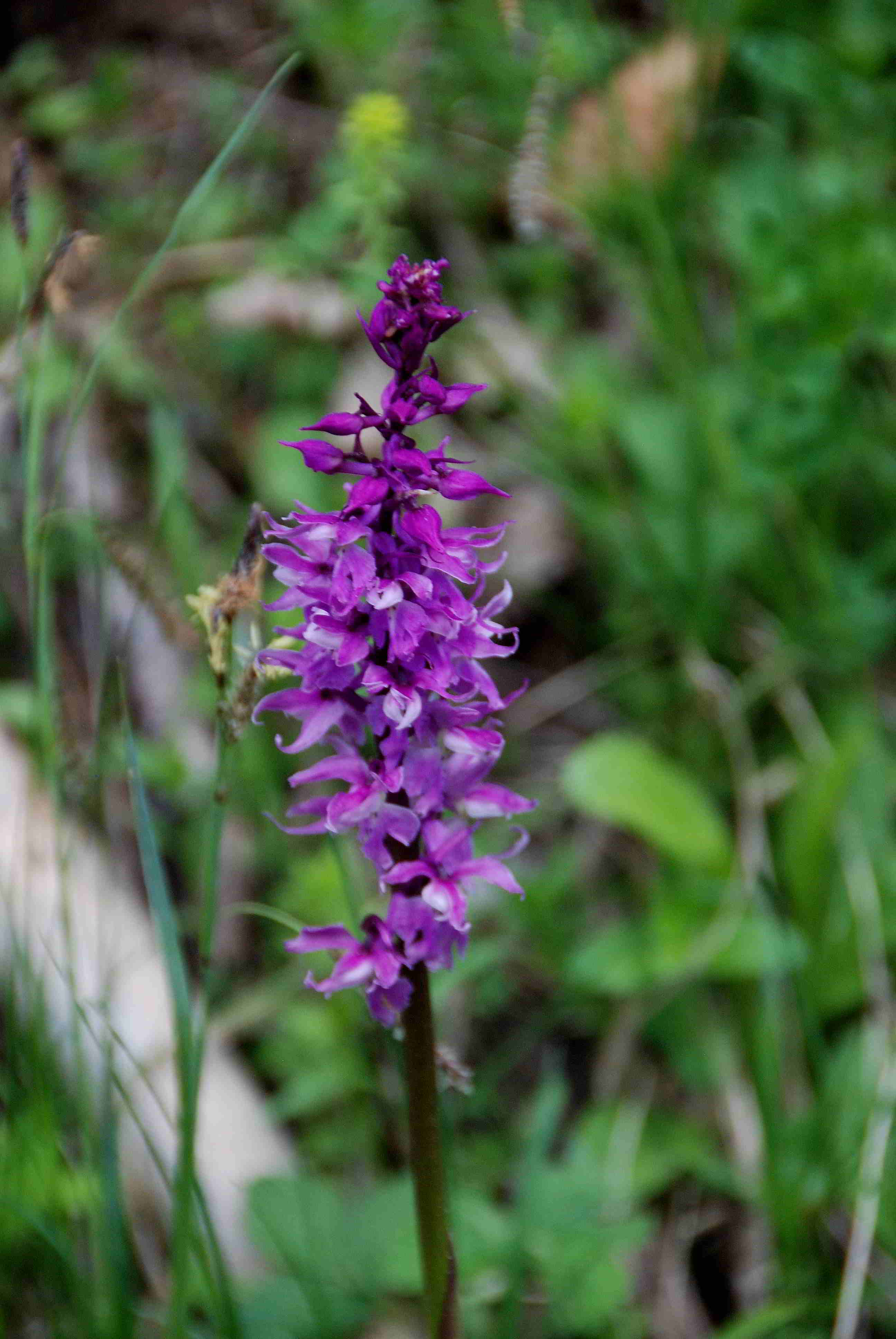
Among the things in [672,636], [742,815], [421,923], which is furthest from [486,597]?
[421,923]

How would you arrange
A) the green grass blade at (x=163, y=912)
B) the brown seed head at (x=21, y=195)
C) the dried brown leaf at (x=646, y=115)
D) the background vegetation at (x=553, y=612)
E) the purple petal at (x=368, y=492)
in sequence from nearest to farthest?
1. the purple petal at (x=368, y=492)
2. the green grass blade at (x=163, y=912)
3. the brown seed head at (x=21, y=195)
4. the background vegetation at (x=553, y=612)
5. the dried brown leaf at (x=646, y=115)

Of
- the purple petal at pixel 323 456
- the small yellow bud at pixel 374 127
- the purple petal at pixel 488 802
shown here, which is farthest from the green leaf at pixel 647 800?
the purple petal at pixel 323 456

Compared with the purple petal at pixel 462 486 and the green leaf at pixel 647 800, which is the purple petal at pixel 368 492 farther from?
the green leaf at pixel 647 800

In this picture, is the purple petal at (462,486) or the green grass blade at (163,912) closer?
the purple petal at (462,486)

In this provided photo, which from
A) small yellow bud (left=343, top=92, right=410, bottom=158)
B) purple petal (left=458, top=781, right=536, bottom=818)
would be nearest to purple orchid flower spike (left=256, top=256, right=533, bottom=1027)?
purple petal (left=458, top=781, right=536, bottom=818)

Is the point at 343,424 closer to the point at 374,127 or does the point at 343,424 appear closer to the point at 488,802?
the point at 488,802

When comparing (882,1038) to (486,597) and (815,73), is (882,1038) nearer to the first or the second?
(486,597)

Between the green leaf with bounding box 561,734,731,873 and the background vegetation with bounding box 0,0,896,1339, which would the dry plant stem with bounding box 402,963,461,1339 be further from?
the green leaf with bounding box 561,734,731,873

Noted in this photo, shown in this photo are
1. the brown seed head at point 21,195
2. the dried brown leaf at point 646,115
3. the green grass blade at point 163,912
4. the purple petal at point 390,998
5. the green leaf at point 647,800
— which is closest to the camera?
the purple petal at point 390,998
